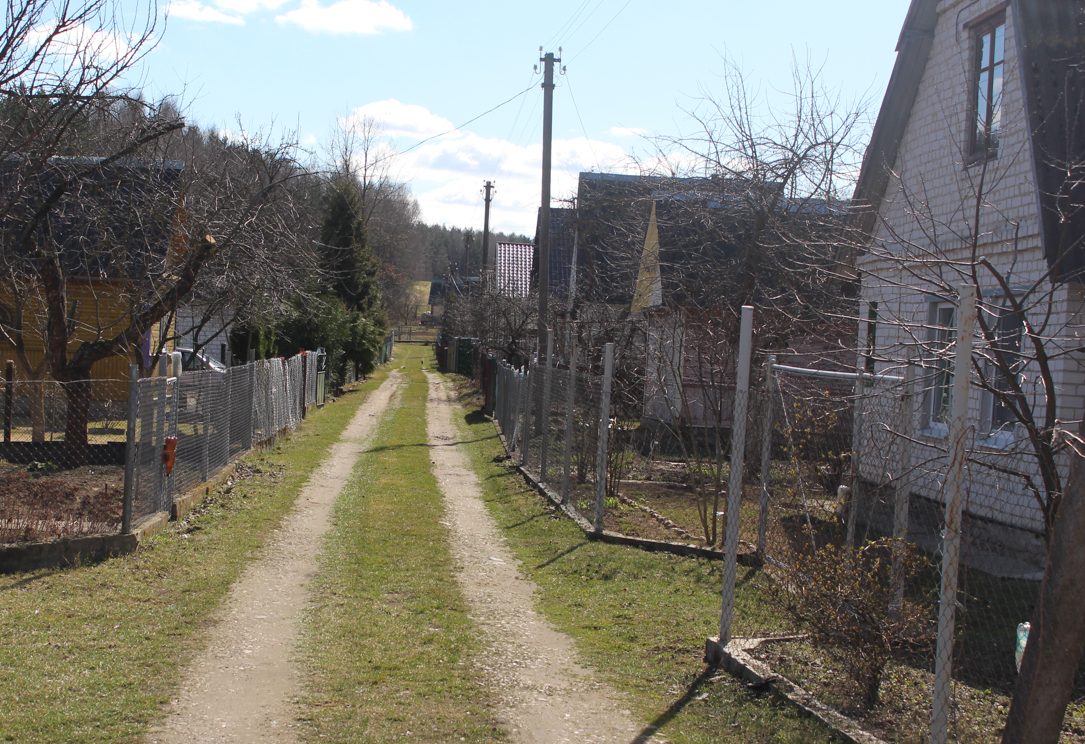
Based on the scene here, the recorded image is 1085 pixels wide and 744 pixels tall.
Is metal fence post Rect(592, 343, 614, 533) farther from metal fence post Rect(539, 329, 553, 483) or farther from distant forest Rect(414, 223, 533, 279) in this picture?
distant forest Rect(414, 223, 533, 279)

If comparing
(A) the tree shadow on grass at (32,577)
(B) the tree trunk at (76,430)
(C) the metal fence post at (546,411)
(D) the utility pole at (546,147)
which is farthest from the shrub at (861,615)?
(D) the utility pole at (546,147)

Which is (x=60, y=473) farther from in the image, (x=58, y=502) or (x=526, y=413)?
(x=526, y=413)

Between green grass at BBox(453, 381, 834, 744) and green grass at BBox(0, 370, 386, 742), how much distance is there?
2657 millimetres

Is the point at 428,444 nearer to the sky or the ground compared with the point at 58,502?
nearer to the ground

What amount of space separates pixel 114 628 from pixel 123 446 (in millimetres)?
7525

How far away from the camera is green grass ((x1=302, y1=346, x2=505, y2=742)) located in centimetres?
547

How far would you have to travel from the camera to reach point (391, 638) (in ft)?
23.3

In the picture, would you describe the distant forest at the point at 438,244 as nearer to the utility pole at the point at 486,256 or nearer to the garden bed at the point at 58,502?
the utility pole at the point at 486,256

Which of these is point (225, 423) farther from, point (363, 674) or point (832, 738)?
point (832, 738)

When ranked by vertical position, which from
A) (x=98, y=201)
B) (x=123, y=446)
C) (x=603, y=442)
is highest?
A: (x=98, y=201)

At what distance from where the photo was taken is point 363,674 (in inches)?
247

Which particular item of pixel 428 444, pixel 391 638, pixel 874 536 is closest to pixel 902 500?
pixel 874 536

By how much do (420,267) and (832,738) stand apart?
9778cm

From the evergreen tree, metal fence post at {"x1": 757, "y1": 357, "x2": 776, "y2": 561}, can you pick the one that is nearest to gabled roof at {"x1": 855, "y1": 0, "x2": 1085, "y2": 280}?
metal fence post at {"x1": 757, "y1": 357, "x2": 776, "y2": 561}
